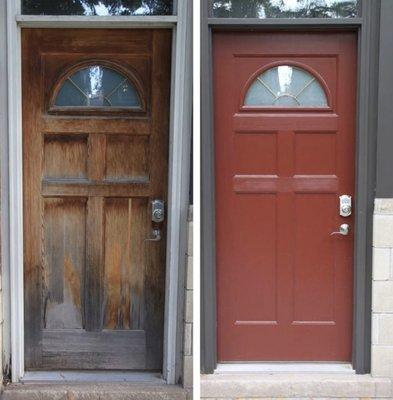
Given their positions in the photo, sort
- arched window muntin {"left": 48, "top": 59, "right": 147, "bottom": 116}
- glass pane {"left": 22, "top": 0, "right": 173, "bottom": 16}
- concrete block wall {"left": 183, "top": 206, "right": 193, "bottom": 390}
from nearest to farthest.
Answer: concrete block wall {"left": 183, "top": 206, "right": 193, "bottom": 390} → glass pane {"left": 22, "top": 0, "right": 173, "bottom": 16} → arched window muntin {"left": 48, "top": 59, "right": 147, "bottom": 116}

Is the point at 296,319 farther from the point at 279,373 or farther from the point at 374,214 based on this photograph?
the point at 374,214

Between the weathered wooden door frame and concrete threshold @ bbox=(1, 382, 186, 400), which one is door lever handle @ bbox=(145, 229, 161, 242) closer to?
the weathered wooden door frame

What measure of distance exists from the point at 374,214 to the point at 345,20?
3.80 ft

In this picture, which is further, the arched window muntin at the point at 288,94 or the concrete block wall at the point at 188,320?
the arched window muntin at the point at 288,94

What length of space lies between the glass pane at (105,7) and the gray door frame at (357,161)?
29 cm

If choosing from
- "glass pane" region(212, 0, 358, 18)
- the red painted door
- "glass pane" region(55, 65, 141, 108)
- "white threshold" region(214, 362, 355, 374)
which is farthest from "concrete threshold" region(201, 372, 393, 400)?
"glass pane" region(212, 0, 358, 18)

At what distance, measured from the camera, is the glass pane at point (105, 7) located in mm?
4145

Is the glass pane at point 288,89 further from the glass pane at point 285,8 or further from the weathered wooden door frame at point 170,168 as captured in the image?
the weathered wooden door frame at point 170,168

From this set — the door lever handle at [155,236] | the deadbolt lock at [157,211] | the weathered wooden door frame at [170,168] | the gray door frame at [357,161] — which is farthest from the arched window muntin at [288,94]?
the door lever handle at [155,236]

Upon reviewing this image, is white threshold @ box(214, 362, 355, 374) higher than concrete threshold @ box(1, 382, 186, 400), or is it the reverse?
white threshold @ box(214, 362, 355, 374)

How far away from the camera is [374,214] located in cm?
415

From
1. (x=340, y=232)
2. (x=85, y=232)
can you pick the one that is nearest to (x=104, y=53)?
(x=85, y=232)

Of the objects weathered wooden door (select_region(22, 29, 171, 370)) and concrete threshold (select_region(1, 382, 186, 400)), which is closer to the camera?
concrete threshold (select_region(1, 382, 186, 400))

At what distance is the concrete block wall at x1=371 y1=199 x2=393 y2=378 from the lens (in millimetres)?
4129
